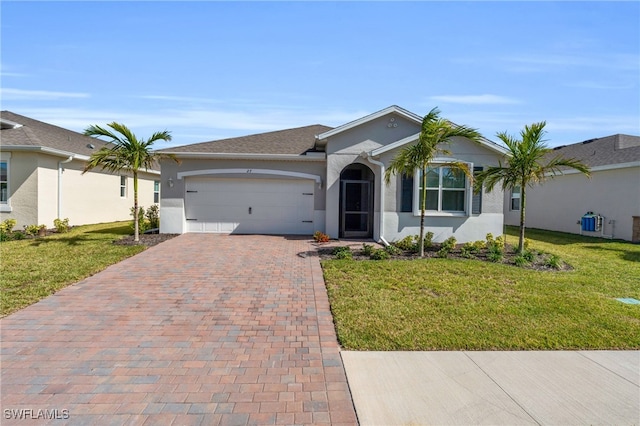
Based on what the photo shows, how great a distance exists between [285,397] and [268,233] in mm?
11366

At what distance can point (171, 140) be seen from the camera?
12.7m

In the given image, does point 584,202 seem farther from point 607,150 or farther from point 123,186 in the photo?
point 123,186

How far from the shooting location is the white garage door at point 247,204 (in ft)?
47.7

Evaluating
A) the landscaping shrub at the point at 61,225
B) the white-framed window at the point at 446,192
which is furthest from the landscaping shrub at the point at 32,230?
the white-framed window at the point at 446,192

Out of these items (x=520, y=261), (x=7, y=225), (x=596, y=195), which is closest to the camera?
(x=520, y=261)

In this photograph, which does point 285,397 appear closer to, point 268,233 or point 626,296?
point 626,296

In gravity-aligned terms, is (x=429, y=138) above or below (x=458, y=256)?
above

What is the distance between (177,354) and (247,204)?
414 inches

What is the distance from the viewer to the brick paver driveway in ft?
10.7

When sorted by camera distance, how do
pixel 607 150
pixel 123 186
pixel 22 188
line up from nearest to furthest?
pixel 22 188, pixel 607 150, pixel 123 186

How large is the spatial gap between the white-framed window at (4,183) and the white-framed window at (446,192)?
1627 centimetres

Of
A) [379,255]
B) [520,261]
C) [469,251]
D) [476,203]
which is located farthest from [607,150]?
[379,255]

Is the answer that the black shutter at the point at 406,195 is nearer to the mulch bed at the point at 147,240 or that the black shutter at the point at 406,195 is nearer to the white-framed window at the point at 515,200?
the mulch bed at the point at 147,240

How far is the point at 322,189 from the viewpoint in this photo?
14.5 m
